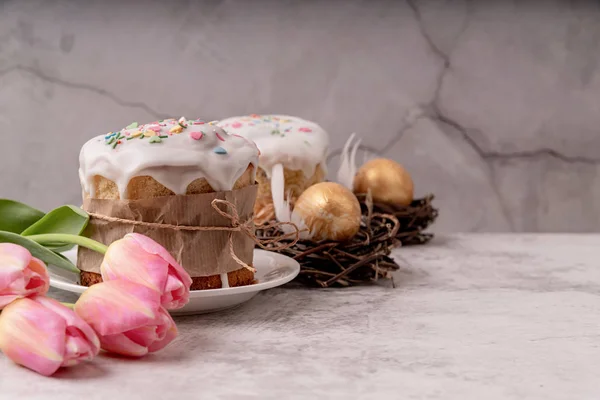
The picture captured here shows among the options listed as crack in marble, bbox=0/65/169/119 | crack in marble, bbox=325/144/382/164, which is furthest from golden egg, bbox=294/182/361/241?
crack in marble, bbox=0/65/169/119

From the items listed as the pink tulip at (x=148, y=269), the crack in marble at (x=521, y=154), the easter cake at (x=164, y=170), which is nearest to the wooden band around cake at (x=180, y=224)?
the easter cake at (x=164, y=170)

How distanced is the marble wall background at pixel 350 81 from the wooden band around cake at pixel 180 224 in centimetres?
89

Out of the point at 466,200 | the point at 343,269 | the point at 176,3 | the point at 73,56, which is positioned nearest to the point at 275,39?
the point at 176,3

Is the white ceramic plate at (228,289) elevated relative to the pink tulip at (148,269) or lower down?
lower down

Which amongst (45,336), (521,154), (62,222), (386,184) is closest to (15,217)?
(62,222)

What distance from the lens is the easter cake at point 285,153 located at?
1074mm

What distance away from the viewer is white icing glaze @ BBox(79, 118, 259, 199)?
70 cm

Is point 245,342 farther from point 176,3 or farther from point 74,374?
point 176,3

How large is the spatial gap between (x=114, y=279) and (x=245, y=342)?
0.14m

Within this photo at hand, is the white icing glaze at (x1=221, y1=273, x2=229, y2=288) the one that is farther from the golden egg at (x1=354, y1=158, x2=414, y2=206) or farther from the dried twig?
the golden egg at (x1=354, y1=158, x2=414, y2=206)

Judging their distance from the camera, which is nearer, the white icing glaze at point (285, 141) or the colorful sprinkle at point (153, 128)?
the colorful sprinkle at point (153, 128)

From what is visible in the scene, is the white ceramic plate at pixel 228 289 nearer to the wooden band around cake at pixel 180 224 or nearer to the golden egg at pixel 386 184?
the wooden band around cake at pixel 180 224

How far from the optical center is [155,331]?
565 millimetres

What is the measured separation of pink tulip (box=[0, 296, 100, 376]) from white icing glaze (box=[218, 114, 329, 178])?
22.5 inches
